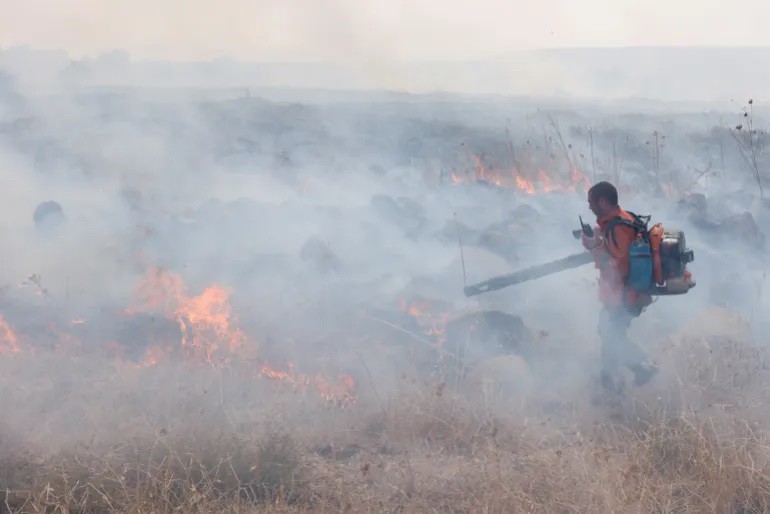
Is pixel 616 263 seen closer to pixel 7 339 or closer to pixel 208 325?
pixel 208 325

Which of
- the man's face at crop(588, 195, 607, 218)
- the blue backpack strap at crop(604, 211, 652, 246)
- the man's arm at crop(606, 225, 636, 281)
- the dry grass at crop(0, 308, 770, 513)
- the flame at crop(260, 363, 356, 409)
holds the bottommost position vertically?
the dry grass at crop(0, 308, 770, 513)

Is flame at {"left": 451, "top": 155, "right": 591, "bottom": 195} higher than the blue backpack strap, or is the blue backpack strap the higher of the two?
flame at {"left": 451, "top": 155, "right": 591, "bottom": 195}

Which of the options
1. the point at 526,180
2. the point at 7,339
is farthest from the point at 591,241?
the point at 526,180

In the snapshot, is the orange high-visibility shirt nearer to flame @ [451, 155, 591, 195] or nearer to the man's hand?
the man's hand

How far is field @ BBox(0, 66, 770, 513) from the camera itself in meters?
4.11

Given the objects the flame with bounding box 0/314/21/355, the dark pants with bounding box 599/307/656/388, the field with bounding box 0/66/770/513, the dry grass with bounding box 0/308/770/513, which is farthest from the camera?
the flame with bounding box 0/314/21/355

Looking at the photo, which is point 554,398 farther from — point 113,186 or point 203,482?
point 113,186

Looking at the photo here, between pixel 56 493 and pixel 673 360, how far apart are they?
4170 millimetres

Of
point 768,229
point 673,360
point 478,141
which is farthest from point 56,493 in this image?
point 478,141

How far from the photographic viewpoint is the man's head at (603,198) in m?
5.08

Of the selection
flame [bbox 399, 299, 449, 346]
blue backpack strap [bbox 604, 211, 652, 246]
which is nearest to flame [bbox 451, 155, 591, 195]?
flame [bbox 399, 299, 449, 346]

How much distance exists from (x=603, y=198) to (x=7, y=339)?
15.0 ft

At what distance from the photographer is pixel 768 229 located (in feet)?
28.2

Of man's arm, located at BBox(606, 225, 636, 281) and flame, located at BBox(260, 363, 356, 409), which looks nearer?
man's arm, located at BBox(606, 225, 636, 281)
